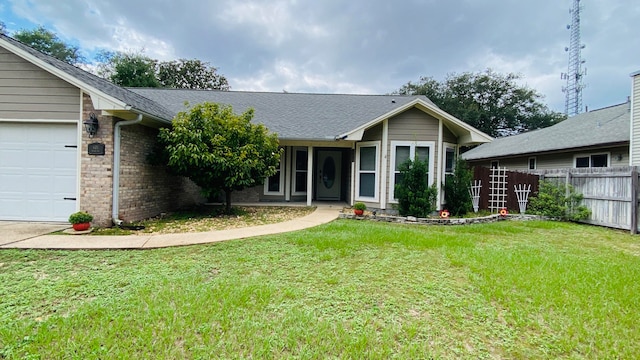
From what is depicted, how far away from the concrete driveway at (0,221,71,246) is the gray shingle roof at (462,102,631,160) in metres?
16.4

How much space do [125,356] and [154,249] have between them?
3.00 metres

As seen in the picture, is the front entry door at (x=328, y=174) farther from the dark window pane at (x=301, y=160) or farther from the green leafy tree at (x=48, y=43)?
the green leafy tree at (x=48, y=43)

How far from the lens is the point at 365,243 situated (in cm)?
527

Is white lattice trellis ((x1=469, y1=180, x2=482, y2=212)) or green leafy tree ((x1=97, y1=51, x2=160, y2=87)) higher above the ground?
green leafy tree ((x1=97, y1=51, x2=160, y2=87))

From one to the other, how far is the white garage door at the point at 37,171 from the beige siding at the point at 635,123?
1589cm

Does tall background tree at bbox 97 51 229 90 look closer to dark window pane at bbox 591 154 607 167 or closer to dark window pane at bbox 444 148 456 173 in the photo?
dark window pane at bbox 444 148 456 173

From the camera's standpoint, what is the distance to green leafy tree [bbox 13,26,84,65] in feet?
81.5

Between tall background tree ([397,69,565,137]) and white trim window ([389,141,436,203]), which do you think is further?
tall background tree ([397,69,565,137])

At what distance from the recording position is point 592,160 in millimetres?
11758

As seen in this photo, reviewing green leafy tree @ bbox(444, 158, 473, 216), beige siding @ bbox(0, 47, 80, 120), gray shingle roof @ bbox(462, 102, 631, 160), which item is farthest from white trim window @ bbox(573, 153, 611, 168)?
beige siding @ bbox(0, 47, 80, 120)

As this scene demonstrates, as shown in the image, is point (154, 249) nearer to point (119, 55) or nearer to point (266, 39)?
point (266, 39)

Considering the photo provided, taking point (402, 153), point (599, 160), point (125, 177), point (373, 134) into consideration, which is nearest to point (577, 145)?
point (599, 160)

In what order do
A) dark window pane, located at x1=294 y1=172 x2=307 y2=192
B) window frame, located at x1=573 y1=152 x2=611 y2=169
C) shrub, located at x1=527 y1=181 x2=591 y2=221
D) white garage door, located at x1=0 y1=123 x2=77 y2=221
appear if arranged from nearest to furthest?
white garage door, located at x1=0 y1=123 x2=77 y2=221 → shrub, located at x1=527 y1=181 x2=591 y2=221 → window frame, located at x1=573 y1=152 x2=611 y2=169 → dark window pane, located at x1=294 y1=172 x2=307 y2=192

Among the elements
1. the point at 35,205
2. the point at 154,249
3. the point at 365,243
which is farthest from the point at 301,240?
the point at 35,205
